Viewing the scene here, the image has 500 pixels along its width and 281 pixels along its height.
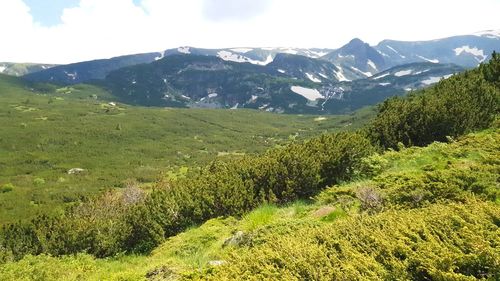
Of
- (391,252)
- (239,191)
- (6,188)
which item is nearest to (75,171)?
(6,188)

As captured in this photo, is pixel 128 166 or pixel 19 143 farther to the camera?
pixel 19 143

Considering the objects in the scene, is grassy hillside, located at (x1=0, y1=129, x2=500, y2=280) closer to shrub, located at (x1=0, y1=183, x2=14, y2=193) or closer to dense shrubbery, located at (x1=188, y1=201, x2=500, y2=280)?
dense shrubbery, located at (x1=188, y1=201, x2=500, y2=280)

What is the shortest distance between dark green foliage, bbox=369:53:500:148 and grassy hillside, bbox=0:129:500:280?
20.3 ft

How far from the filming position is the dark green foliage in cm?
2120

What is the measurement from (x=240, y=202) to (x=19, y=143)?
161 m

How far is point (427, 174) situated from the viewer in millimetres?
11344

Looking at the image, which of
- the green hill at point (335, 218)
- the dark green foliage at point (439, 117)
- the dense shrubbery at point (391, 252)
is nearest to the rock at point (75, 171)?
the green hill at point (335, 218)

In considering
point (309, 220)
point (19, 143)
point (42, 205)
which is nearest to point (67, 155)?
point (19, 143)

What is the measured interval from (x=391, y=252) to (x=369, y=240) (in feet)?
2.19

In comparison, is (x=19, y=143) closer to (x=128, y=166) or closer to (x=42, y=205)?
(x=128, y=166)

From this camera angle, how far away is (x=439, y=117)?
21469 mm

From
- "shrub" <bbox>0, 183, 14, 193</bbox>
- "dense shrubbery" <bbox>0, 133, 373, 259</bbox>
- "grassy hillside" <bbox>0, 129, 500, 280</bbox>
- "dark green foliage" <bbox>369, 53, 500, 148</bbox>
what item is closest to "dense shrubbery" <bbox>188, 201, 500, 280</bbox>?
"grassy hillside" <bbox>0, 129, 500, 280</bbox>

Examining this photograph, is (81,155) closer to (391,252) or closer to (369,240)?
(369,240)

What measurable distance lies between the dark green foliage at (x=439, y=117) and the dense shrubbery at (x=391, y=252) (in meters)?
13.8
